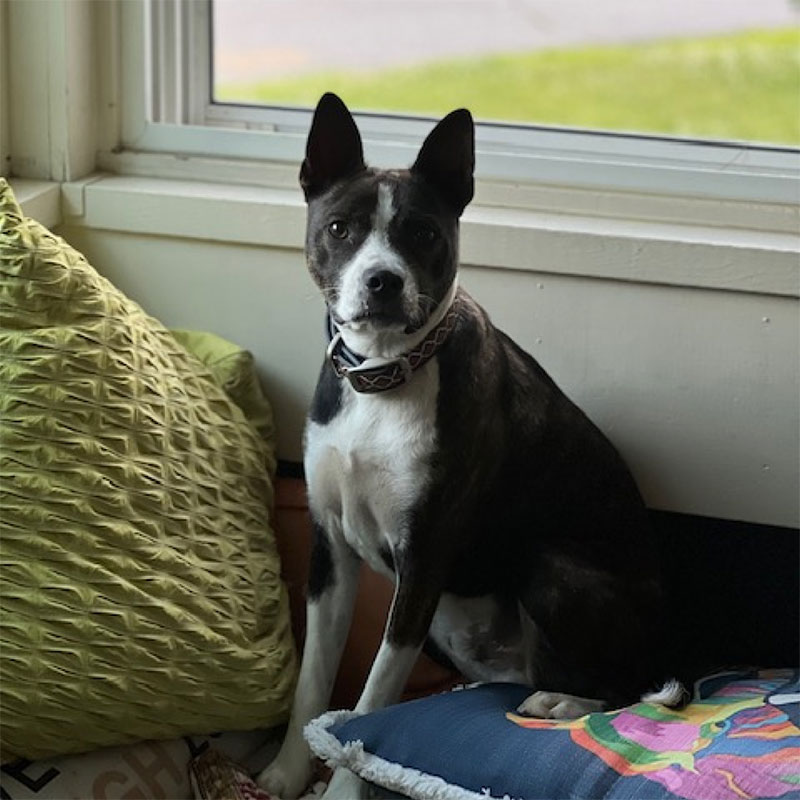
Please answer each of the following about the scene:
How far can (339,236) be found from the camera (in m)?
1.58

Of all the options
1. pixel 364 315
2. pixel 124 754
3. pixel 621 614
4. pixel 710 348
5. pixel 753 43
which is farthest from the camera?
pixel 753 43

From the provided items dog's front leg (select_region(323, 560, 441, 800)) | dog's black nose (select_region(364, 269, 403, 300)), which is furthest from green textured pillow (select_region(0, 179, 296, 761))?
dog's black nose (select_region(364, 269, 403, 300))

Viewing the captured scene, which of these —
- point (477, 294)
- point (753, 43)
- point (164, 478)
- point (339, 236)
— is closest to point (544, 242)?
point (477, 294)

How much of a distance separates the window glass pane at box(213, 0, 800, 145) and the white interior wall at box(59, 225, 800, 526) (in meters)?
0.33

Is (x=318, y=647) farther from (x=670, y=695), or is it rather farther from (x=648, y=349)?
(x=648, y=349)

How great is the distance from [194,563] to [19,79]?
2.56ft

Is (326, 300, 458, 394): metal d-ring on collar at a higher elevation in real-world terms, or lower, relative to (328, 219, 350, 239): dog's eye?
lower

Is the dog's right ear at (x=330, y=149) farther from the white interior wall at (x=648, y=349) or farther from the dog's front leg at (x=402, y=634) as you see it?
the dog's front leg at (x=402, y=634)

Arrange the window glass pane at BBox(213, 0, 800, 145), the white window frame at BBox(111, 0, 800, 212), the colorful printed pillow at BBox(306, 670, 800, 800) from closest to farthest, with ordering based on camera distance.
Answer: the colorful printed pillow at BBox(306, 670, 800, 800) → the white window frame at BBox(111, 0, 800, 212) → the window glass pane at BBox(213, 0, 800, 145)

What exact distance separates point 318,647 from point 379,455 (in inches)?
11.5

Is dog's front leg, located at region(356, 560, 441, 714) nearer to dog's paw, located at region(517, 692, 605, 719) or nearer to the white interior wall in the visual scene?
dog's paw, located at region(517, 692, 605, 719)

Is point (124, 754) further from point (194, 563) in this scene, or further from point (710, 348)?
point (710, 348)

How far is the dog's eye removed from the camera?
157 cm

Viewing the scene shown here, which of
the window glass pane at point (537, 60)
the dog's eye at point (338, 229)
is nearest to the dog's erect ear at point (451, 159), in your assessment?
the dog's eye at point (338, 229)
